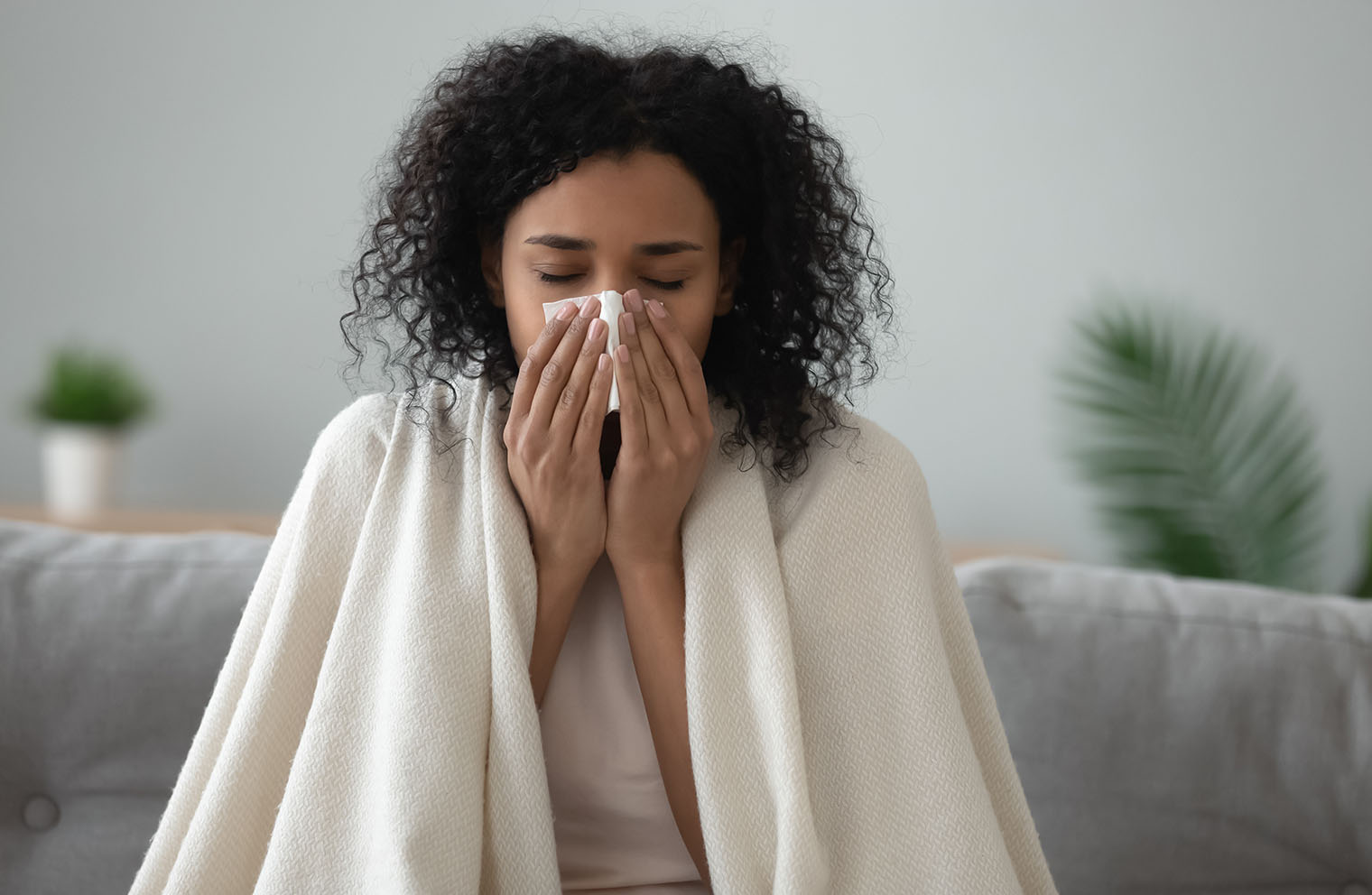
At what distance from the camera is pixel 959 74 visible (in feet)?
8.14

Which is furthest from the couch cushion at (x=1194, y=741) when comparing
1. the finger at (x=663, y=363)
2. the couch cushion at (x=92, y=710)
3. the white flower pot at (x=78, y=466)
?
the white flower pot at (x=78, y=466)

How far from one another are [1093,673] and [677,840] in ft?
1.95

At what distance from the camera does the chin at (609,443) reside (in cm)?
104

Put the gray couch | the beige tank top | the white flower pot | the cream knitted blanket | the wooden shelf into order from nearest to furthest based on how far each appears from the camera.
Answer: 1. the cream knitted blanket
2. the beige tank top
3. the gray couch
4. the wooden shelf
5. the white flower pot

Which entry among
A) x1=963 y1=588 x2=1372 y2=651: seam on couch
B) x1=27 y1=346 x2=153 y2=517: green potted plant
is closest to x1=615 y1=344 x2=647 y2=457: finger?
x1=963 y1=588 x2=1372 y2=651: seam on couch

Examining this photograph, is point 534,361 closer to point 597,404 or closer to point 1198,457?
point 597,404

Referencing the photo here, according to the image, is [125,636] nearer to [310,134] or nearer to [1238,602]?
[1238,602]

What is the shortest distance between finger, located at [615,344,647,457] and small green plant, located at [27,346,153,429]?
1.81m

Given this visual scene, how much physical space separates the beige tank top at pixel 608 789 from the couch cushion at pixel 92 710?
53 centimetres

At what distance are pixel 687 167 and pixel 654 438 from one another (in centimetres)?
23

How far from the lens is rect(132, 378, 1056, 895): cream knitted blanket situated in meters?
0.91

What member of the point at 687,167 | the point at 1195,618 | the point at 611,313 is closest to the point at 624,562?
the point at 611,313

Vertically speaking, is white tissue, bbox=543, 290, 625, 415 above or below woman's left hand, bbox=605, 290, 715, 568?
above

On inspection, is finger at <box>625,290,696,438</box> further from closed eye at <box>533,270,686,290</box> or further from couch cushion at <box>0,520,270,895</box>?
couch cushion at <box>0,520,270,895</box>
